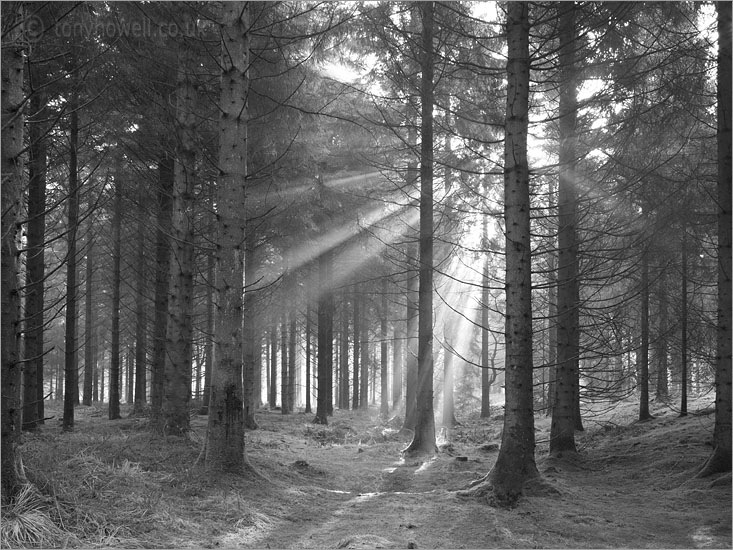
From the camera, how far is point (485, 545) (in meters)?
5.42

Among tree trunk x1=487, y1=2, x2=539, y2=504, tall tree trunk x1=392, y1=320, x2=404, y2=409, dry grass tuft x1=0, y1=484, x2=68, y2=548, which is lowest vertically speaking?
tall tree trunk x1=392, y1=320, x2=404, y2=409

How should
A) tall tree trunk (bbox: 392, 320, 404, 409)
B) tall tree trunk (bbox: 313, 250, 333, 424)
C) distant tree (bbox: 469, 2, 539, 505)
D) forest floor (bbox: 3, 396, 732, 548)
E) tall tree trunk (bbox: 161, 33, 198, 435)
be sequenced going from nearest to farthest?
forest floor (bbox: 3, 396, 732, 548), distant tree (bbox: 469, 2, 539, 505), tall tree trunk (bbox: 161, 33, 198, 435), tall tree trunk (bbox: 313, 250, 333, 424), tall tree trunk (bbox: 392, 320, 404, 409)

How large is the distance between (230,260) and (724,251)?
7661mm

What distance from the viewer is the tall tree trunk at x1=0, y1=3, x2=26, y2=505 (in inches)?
188

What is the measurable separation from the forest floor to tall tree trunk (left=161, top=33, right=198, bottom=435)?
0.96m

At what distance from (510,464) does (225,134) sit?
237 inches

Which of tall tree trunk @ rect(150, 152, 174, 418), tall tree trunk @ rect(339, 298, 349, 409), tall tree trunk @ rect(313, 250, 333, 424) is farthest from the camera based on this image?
tall tree trunk @ rect(339, 298, 349, 409)

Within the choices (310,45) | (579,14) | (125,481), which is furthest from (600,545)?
(310,45)

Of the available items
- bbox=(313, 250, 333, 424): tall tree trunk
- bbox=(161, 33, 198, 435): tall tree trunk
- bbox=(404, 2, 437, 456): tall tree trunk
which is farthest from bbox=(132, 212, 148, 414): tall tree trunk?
bbox=(404, 2, 437, 456): tall tree trunk

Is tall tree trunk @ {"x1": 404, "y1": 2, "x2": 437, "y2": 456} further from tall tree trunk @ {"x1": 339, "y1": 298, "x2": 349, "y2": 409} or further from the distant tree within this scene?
tall tree trunk @ {"x1": 339, "y1": 298, "x2": 349, "y2": 409}

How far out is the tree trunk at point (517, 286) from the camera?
7109 mm

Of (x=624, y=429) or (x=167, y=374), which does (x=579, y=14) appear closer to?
(x=167, y=374)

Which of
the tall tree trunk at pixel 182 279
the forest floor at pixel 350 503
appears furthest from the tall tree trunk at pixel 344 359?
the forest floor at pixel 350 503

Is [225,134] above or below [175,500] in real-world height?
above
